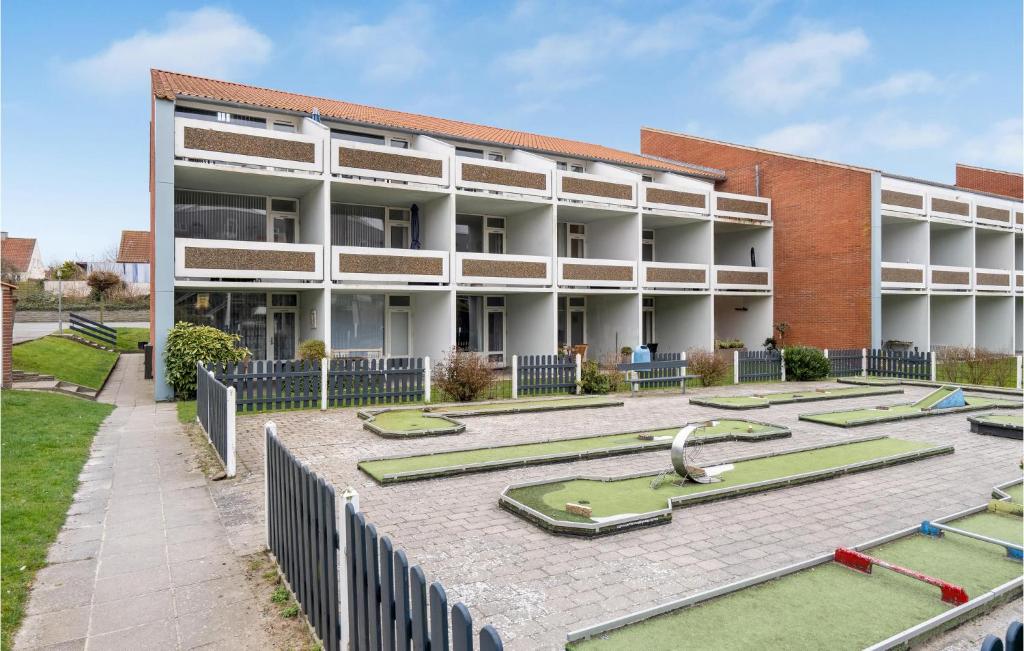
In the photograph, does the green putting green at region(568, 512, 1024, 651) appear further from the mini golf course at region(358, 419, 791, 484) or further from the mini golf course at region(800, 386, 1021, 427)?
the mini golf course at region(800, 386, 1021, 427)

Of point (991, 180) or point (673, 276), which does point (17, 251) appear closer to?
point (673, 276)

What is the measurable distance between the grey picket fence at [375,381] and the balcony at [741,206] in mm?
16382

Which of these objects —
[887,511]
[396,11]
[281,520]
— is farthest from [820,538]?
[396,11]

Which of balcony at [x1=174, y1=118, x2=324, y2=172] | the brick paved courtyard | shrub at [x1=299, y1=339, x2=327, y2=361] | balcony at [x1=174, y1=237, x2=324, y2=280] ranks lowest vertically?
the brick paved courtyard

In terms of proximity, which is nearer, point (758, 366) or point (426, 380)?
point (426, 380)

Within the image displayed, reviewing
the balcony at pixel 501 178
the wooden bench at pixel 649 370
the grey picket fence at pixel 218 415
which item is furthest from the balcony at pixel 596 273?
the grey picket fence at pixel 218 415

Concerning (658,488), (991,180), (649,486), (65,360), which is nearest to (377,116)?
(65,360)

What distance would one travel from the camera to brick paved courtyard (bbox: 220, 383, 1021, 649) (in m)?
4.57

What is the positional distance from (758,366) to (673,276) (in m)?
5.41

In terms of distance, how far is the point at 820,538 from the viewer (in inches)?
229

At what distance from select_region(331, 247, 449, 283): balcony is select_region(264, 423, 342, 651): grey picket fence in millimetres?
14181

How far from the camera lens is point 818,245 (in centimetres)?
2670

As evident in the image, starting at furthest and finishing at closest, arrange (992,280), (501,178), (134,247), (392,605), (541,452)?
(134,247)
(992,280)
(501,178)
(541,452)
(392,605)

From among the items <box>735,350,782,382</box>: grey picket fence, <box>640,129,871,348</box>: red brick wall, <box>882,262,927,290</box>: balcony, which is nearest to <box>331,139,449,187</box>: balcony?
<box>735,350,782,382</box>: grey picket fence
